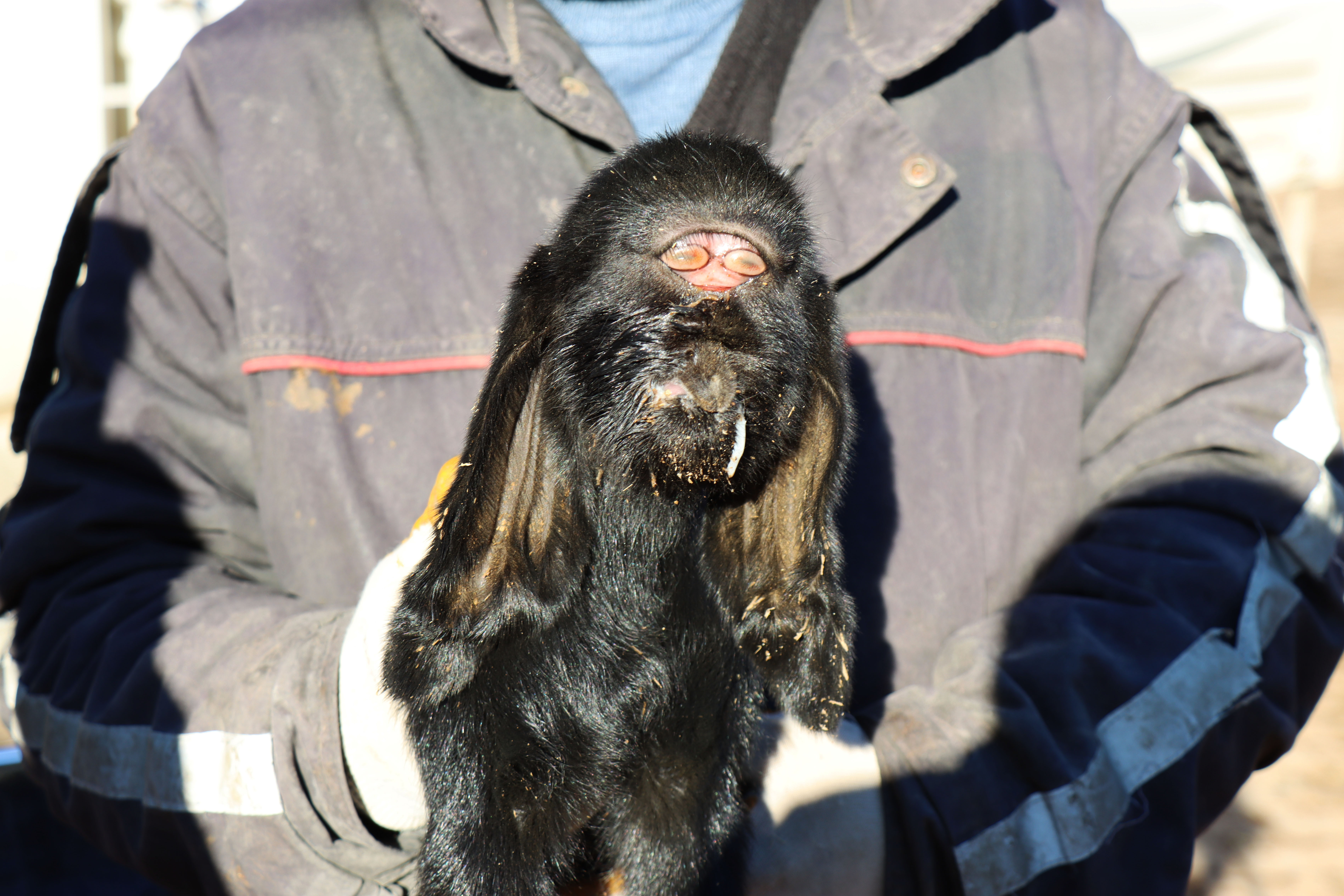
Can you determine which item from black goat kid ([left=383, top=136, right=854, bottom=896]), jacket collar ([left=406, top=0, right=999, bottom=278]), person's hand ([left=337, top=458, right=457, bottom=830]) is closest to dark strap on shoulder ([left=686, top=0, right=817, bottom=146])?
jacket collar ([left=406, top=0, right=999, bottom=278])

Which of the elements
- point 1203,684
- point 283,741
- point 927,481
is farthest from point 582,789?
point 1203,684

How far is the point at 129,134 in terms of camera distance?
202 cm

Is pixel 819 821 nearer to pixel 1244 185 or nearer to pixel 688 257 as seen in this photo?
pixel 688 257

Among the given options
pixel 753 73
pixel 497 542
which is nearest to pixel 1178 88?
pixel 753 73

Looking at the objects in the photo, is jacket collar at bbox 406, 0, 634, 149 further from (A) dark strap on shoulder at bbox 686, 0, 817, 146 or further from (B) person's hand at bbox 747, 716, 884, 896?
(B) person's hand at bbox 747, 716, 884, 896

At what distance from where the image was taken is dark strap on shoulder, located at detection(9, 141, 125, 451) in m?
2.06

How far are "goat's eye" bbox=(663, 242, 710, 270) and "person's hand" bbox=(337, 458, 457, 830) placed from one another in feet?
1.40

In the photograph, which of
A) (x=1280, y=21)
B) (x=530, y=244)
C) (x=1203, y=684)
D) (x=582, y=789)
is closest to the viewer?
(x=582, y=789)

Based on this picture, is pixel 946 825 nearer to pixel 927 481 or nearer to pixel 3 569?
pixel 927 481

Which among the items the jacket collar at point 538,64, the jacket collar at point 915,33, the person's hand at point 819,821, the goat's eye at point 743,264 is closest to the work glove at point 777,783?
the person's hand at point 819,821

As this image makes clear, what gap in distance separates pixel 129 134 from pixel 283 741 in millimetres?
1137

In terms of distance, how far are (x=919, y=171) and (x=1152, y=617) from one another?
0.85m

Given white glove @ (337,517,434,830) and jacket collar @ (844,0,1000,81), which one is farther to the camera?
jacket collar @ (844,0,1000,81)

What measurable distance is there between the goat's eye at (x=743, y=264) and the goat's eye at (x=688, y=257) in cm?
2
